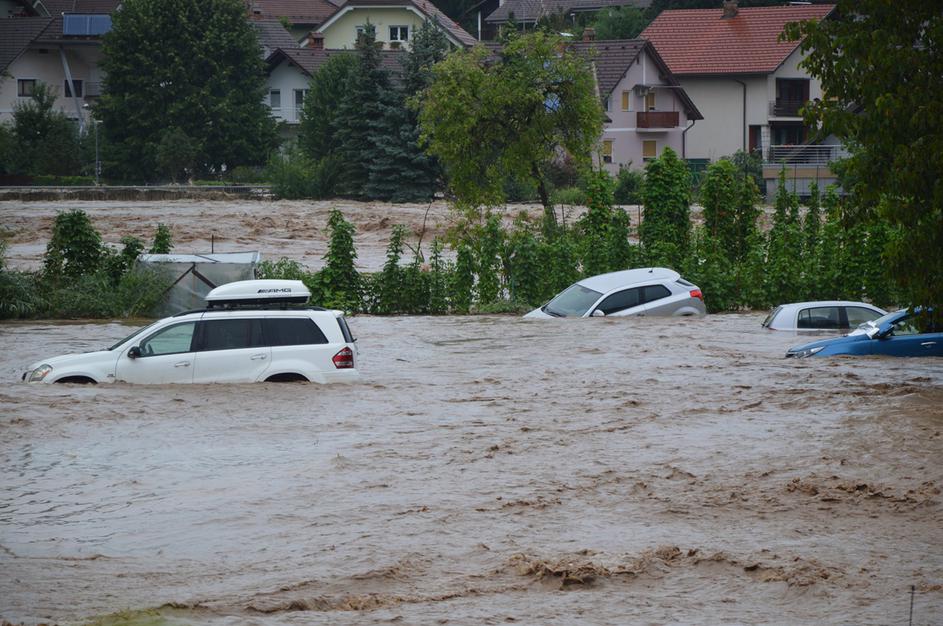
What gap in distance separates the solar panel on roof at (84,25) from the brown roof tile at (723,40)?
33.9 meters

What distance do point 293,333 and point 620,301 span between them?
8.46 meters

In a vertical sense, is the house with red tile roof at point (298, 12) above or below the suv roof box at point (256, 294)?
above

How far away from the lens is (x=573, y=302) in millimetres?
23672

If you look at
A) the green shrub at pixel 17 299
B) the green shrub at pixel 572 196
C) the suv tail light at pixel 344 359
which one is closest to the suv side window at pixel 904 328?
the suv tail light at pixel 344 359

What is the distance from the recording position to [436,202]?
62188 millimetres

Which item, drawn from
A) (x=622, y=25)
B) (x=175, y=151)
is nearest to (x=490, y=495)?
(x=175, y=151)

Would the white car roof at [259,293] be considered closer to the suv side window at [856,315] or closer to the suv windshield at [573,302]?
the suv windshield at [573,302]

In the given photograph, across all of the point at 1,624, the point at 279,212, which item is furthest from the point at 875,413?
the point at 279,212

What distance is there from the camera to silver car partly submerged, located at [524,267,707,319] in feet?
76.4

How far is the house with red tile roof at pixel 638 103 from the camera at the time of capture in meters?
68.8

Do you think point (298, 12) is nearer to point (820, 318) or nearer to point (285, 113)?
point (285, 113)

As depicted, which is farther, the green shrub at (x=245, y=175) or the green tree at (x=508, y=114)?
the green shrub at (x=245, y=175)

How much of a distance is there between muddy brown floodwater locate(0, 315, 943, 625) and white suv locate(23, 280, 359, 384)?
23cm

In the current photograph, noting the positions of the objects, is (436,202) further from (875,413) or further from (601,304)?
(875,413)
